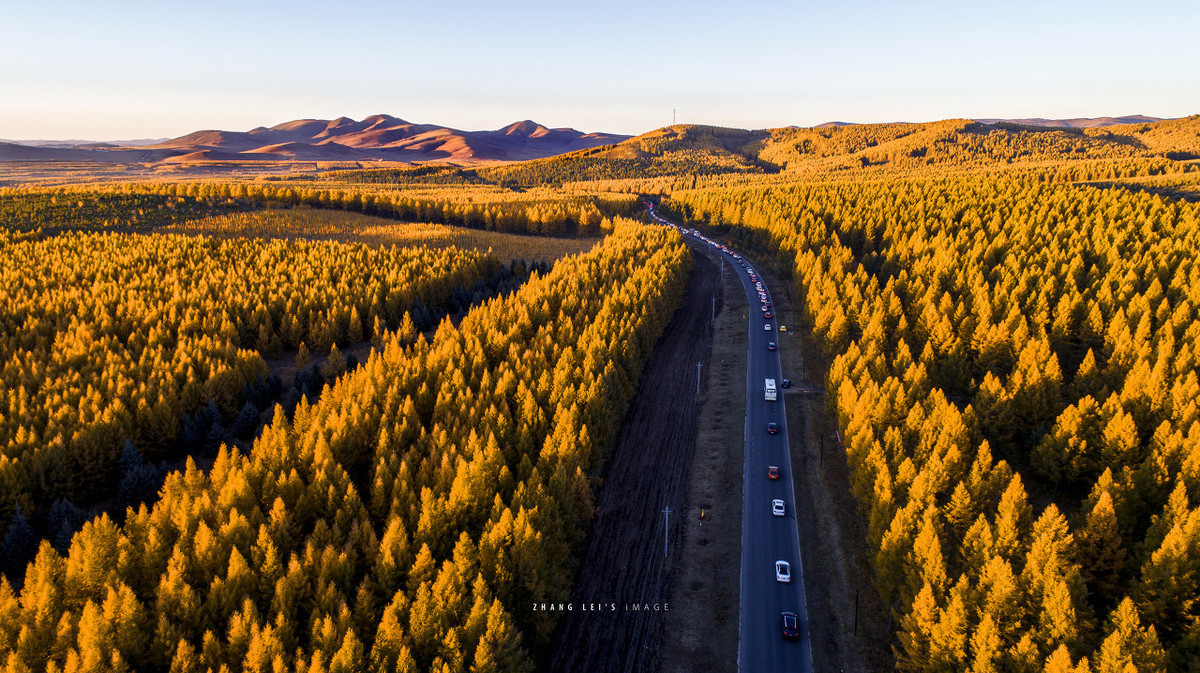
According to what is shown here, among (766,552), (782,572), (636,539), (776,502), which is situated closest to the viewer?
(782,572)

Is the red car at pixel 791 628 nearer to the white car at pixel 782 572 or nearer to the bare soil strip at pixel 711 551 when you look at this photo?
the bare soil strip at pixel 711 551

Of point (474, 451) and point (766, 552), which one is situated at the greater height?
point (474, 451)

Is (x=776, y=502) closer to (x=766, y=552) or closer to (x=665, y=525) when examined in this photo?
(x=766, y=552)

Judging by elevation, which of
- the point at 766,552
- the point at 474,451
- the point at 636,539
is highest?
the point at 474,451

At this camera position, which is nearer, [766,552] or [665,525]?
[766,552]

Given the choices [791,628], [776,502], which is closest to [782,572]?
[791,628]

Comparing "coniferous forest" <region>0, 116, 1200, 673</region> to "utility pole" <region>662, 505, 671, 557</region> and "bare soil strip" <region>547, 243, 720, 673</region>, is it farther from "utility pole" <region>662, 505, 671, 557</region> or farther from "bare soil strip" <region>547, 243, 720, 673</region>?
"utility pole" <region>662, 505, 671, 557</region>
